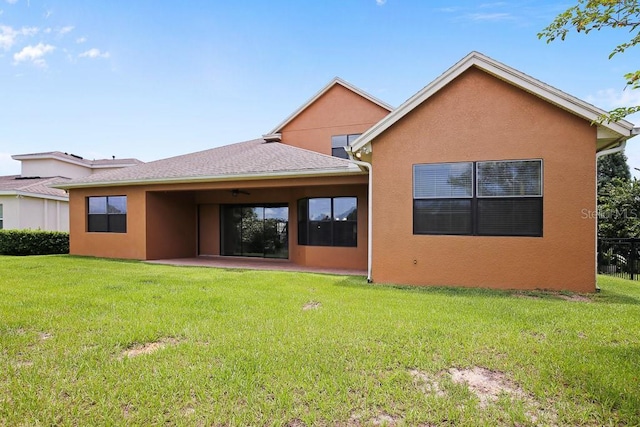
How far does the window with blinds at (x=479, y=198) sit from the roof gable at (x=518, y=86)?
127cm

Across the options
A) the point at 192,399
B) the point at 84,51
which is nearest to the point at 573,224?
the point at 192,399

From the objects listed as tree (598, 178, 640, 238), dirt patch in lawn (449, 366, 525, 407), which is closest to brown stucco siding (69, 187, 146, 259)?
dirt patch in lawn (449, 366, 525, 407)

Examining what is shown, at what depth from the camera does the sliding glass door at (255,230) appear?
15.0 metres

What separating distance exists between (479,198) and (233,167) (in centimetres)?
814

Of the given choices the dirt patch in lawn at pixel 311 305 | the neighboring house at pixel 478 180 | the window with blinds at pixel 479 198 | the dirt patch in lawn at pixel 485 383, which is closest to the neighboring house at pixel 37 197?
the neighboring house at pixel 478 180

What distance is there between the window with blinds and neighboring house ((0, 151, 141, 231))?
15.6m

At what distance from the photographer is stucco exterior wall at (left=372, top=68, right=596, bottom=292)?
750 cm

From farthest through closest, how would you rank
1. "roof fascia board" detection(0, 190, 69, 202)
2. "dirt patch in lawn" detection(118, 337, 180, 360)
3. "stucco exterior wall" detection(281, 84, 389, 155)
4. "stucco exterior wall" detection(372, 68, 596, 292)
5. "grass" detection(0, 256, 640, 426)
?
"roof fascia board" detection(0, 190, 69, 202)
"stucco exterior wall" detection(281, 84, 389, 155)
"stucco exterior wall" detection(372, 68, 596, 292)
"dirt patch in lawn" detection(118, 337, 180, 360)
"grass" detection(0, 256, 640, 426)

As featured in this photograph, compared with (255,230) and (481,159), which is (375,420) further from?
(255,230)

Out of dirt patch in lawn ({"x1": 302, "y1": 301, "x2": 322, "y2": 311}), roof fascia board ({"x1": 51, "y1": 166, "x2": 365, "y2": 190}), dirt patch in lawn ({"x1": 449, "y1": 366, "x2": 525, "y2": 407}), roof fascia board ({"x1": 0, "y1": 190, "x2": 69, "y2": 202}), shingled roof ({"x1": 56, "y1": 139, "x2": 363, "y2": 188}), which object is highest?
shingled roof ({"x1": 56, "y1": 139, "x2": 363, "y2": 188})

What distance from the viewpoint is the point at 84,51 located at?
14859mm

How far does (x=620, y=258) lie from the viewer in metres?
11.9

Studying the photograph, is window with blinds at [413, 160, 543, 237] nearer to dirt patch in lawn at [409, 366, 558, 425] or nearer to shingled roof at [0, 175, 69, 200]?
dirt patch in lawn at [409, 366, 558, 425]

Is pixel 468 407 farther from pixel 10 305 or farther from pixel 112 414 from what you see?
pixel 10 305
